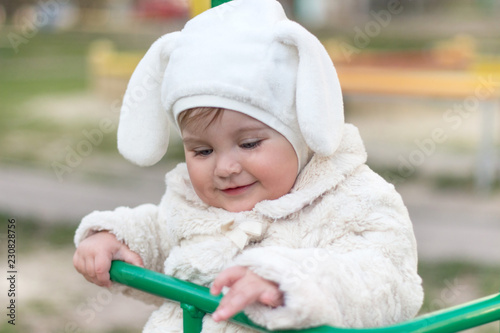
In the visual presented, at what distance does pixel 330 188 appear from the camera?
1486 mm

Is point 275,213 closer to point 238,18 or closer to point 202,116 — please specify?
point 202,116

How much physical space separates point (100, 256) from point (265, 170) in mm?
397

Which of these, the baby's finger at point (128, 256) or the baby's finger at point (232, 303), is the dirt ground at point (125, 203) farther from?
the baby's finger at point (232, 303)

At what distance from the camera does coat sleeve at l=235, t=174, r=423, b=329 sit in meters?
1.23

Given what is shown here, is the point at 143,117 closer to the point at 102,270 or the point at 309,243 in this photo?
the point at 102,270

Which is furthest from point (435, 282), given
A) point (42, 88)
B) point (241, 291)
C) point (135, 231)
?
point (42, 88)

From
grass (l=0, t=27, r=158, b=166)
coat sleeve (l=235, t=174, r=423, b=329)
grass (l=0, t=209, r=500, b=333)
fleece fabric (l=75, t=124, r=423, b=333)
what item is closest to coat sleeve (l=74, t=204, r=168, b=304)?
fleece fabric (l=75, t=124, r=423, b=333)

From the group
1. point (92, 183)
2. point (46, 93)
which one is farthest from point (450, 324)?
point (46, 93)

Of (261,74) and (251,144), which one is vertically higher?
(261,74)

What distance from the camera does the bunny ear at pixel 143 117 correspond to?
161cm

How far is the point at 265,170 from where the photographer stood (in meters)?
1.47

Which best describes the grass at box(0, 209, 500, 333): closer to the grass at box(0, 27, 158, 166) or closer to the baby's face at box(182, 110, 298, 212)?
the grass at box(0, 27, 158, 166)

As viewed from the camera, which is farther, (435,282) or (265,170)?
(435,282)

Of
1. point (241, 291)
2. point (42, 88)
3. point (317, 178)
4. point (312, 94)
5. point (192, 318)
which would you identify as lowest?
point (42, 88)
